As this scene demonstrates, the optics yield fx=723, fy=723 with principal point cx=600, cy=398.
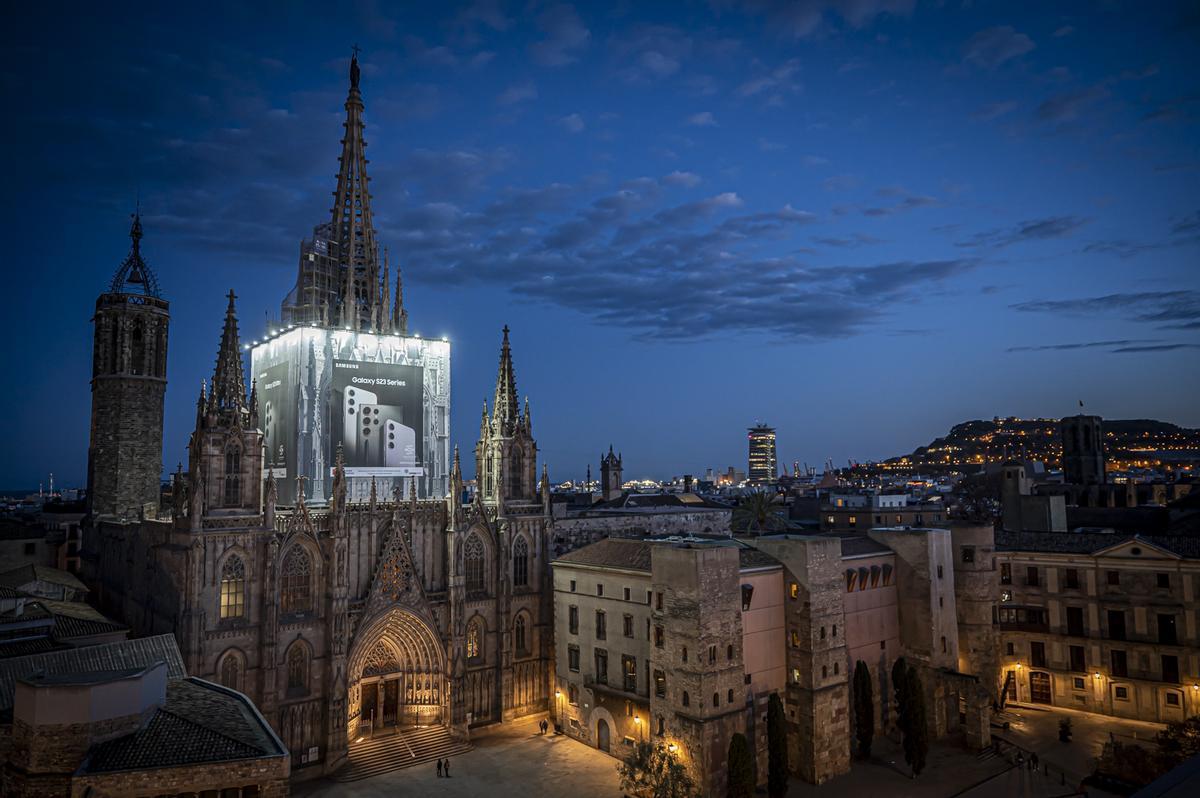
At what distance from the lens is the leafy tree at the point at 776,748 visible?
3572 centimetres

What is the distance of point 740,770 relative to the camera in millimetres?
34250

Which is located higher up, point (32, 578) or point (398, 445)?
point (398, 445)

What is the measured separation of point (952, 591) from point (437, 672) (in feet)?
110

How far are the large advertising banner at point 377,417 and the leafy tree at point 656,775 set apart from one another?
1103 inches

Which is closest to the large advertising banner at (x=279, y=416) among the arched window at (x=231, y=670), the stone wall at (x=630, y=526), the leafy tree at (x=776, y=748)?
the arched window at (x=231, y=670)

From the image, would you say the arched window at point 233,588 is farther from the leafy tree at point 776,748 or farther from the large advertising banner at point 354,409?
the leafy tree at point 776,748

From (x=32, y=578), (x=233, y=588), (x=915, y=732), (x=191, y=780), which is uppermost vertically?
(x=233, y=588)

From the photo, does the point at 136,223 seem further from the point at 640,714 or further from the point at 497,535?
the point at 640,714

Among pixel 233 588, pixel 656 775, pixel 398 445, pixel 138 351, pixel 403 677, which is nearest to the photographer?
pixel 656 775

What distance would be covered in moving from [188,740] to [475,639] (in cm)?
2538

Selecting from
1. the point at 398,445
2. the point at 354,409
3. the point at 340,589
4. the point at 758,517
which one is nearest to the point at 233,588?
the point at 340,589

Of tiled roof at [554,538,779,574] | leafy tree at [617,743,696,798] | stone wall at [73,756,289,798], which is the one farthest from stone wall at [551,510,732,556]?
stone wall at [73,756,289,798]

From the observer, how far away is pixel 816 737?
3866cm

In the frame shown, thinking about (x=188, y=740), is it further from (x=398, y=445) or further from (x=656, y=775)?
(x=398, y=445)
